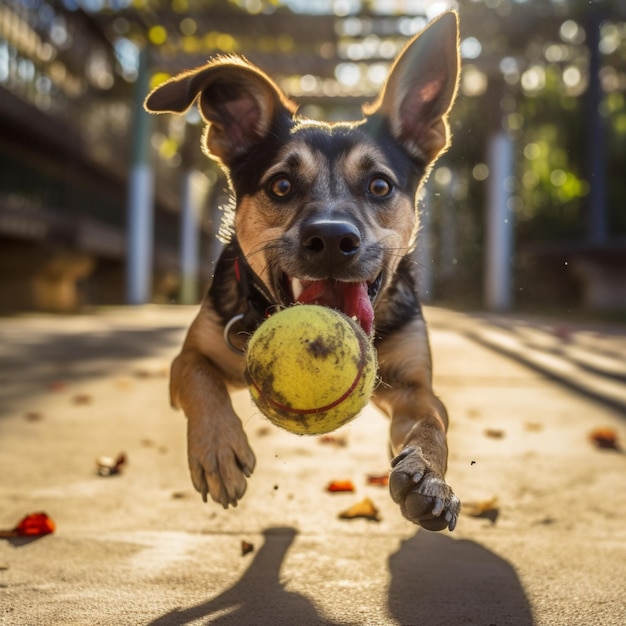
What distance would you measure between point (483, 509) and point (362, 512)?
46 centimetres

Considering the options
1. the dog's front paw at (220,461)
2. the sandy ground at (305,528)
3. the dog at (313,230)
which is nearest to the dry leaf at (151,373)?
the sandy ground at (305,528)

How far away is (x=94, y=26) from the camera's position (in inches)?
768

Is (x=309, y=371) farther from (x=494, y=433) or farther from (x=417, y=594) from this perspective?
(x=494, y=433)

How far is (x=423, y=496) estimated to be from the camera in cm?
229

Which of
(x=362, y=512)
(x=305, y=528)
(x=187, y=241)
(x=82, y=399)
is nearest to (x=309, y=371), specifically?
(x=305, y=528)

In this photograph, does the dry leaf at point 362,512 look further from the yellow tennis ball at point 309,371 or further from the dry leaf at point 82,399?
the dry leaf at point 82,399

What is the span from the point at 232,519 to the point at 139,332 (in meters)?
8.56

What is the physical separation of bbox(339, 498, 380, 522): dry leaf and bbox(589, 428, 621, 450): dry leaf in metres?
1.69

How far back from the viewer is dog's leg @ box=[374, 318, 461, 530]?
7.55 ft

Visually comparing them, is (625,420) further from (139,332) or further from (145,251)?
(145,251)

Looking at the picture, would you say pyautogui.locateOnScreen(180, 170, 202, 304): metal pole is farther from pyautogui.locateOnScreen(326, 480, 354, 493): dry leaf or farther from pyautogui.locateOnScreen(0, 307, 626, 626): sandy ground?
pyautogui.locateOnScreen(326, 480, 354, 493): dry leaf

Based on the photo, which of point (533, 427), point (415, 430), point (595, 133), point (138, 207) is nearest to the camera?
point (415, 430)

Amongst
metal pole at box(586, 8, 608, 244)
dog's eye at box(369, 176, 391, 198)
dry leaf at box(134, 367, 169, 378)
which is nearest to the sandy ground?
dry leaf at box(134, 367, 169, 378)

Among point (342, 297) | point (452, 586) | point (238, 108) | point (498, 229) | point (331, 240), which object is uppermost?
point (498, 229)
